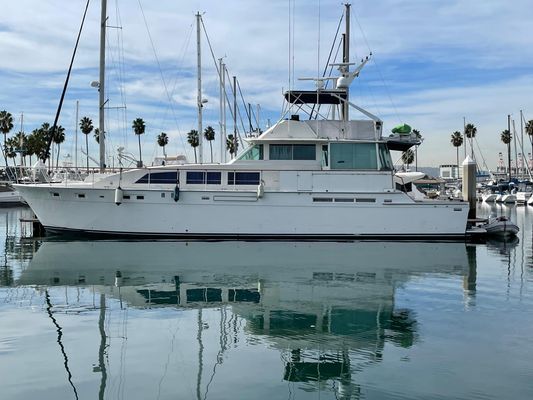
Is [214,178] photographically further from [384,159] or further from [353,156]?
[384,159]

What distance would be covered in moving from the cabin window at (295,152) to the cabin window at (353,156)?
797mm

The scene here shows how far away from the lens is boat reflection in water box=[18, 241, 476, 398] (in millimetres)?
7398

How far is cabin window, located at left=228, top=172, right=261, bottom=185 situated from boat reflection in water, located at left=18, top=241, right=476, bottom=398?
2294mm

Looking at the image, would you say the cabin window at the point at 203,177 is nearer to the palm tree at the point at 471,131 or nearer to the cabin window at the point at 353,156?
the cabin window at the point at 353,156

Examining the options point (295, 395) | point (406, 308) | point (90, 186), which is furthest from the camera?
point (90, 186)

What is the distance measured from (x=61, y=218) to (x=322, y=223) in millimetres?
10091

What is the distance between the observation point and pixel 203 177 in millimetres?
19844

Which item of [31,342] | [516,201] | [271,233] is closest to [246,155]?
[271,233]

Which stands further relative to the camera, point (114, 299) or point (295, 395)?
point (114, 299)

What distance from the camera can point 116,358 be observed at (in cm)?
714

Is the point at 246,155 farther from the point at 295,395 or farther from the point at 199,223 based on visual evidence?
the point at 295,395

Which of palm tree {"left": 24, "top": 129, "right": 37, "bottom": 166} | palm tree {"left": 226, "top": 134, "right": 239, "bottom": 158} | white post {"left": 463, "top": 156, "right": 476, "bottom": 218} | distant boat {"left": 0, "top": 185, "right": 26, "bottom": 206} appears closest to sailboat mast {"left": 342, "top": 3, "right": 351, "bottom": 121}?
white post {"left": 463, "top": 156, "right": 476, "bottom": 218}

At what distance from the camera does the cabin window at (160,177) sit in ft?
65.0

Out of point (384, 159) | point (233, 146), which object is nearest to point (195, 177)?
point (384, 159)
